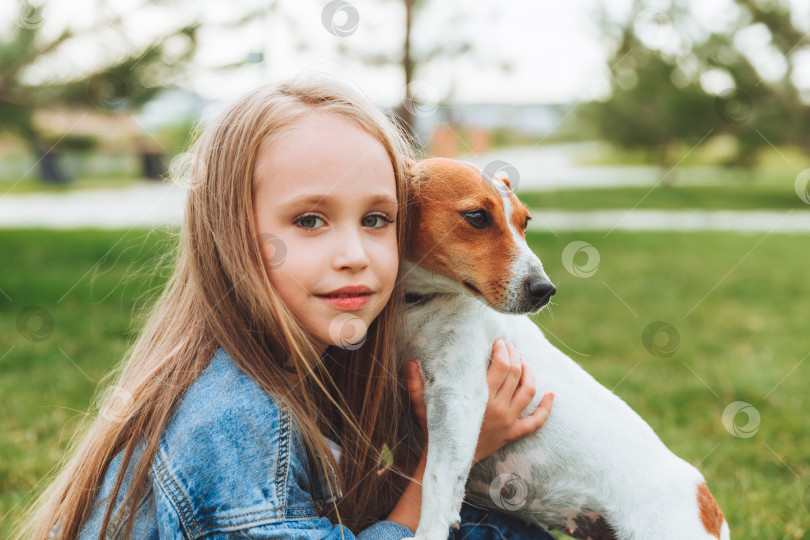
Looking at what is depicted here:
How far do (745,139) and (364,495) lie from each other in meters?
16.3

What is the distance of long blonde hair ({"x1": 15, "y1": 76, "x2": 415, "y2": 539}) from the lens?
1.60 meters

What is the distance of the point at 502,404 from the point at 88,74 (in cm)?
635

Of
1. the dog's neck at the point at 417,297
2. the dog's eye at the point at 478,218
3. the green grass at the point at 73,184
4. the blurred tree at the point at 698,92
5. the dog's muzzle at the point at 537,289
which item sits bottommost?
the green grass at the point at 73,184

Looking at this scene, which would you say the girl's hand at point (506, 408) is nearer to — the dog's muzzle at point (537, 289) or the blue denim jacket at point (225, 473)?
the dog's muzzle at point (537, 289)

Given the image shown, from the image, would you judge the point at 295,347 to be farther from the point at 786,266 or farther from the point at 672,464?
the point at 786,266

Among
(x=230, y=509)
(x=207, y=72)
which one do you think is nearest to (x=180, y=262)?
(x=230, y=509)

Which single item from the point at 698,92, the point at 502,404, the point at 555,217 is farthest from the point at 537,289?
the point at 698,92

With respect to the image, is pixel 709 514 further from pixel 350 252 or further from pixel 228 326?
pixel 228 326

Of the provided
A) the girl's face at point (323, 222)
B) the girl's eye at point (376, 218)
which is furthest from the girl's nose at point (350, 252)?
the girl's eye at point (376, 218)

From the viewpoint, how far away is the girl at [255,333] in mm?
1481

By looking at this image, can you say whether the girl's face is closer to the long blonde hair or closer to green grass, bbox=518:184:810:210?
the long blonde hair

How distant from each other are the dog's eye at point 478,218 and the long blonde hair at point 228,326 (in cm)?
17

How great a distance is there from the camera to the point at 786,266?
850cm

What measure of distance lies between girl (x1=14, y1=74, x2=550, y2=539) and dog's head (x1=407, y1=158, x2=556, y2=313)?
→ 13 cm
